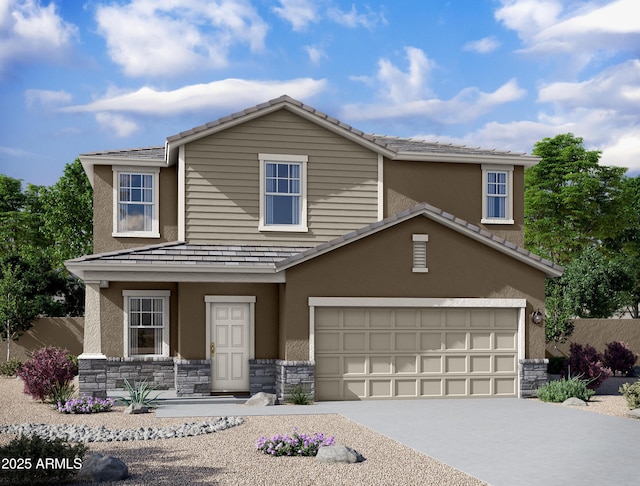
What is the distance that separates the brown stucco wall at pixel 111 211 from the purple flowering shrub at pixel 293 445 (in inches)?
449

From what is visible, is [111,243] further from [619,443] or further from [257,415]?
[619,443]

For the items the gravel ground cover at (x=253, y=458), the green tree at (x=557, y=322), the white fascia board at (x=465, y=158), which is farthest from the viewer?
the green tree at (x=557, y=322)

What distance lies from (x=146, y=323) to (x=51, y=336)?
8481 millimetres

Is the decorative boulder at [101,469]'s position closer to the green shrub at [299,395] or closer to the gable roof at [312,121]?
the green shrub at [299,395]

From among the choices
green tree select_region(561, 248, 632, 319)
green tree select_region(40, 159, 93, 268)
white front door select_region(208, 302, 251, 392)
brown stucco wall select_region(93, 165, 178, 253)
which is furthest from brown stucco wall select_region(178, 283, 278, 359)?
green tree select_region(40, 159, 93, 268)

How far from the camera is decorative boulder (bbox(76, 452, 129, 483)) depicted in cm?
1063

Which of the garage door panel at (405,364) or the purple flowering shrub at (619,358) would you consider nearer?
the garage door panel at (405,364)

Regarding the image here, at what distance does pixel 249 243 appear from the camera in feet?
74.0

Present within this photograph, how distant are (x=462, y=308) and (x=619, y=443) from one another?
7.42m

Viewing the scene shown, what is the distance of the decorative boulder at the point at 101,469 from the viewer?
Answer: 34.9 feet

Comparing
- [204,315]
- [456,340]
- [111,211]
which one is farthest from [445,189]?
[111,211]

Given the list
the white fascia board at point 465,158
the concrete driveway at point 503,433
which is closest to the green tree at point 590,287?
the white fascia board at point 465,158

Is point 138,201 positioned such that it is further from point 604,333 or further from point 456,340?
point 604,333

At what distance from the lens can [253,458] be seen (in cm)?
1228
